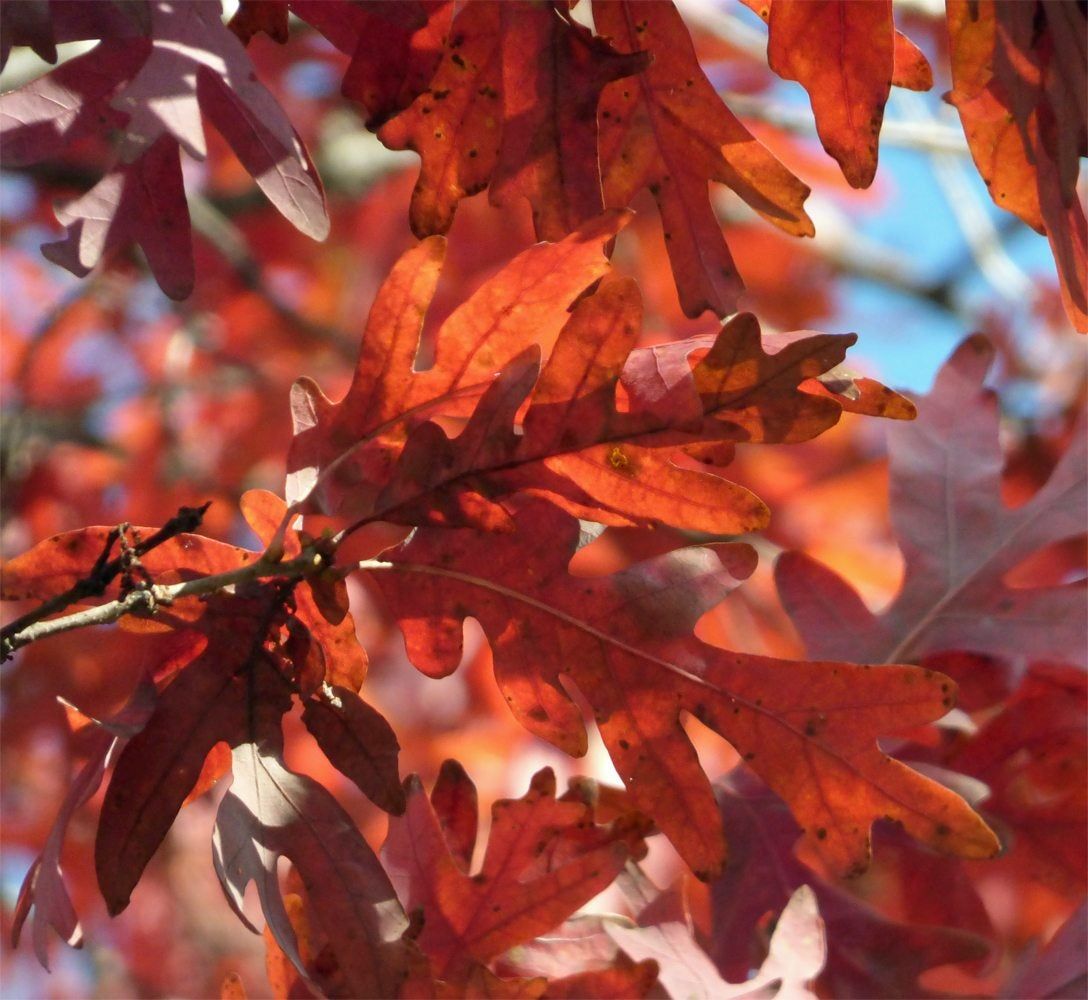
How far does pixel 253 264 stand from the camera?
274 cm

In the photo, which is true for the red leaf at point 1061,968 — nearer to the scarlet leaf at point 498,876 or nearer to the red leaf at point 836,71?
the scarlet leaf at point 498,876

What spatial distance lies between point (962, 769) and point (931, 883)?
157 mm

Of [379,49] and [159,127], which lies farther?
[379,49]

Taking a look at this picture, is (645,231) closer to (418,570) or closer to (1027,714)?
(1027,714)

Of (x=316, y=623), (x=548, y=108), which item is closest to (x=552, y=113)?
(x=548, y=108)

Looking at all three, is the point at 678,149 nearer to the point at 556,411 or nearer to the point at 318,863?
the point at 556,411

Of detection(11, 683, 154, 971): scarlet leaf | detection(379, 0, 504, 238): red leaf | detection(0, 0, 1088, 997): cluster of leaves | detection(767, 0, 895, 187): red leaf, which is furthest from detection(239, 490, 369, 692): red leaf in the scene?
detection(767, 0, 895, 187): red leaf

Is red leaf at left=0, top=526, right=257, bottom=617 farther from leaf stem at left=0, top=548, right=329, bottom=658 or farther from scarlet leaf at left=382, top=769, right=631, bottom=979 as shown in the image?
scarlet leaf at left=382, top=769, right=631, bottom=979

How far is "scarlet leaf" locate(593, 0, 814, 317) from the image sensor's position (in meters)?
1.00

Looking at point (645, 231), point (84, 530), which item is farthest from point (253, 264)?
point (84, 530)

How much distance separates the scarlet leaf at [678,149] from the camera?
3.29 ft

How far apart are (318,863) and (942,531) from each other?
0.81 metres

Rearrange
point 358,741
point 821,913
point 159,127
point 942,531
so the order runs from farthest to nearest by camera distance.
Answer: point 942,531 < point 821,913 < point 358,741 < point 159,127

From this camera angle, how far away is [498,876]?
1071mm
